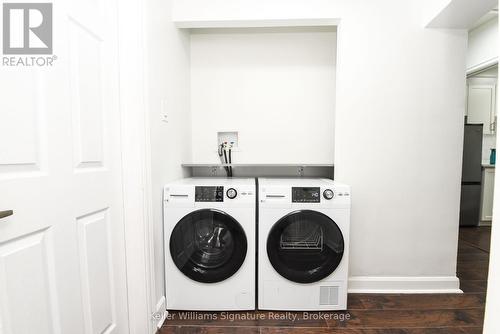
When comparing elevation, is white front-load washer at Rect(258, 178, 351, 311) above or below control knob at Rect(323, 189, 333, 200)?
below

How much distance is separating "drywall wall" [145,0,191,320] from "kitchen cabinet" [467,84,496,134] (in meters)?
4.03

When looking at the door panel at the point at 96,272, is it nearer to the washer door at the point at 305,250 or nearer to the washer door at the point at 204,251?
the washer door at the point at 204,251

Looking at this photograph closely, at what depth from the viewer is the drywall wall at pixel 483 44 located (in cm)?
279

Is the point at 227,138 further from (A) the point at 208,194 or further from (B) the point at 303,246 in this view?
(B) the point at 303,246

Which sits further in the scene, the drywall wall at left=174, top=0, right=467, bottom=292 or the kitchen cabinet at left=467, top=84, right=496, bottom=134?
the kitchen cabinet at left=467, top=84, right=496, bottom=134

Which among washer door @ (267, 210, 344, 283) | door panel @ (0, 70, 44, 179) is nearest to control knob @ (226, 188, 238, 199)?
washer door @ (267, 210, 344, 283)

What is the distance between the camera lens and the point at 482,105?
3.35m

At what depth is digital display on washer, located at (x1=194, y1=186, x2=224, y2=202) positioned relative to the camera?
5.05ft

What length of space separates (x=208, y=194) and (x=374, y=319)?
1.39m

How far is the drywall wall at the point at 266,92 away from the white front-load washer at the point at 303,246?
0.71 m

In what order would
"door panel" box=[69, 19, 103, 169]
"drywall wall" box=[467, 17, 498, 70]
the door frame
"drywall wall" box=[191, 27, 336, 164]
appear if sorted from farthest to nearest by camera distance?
1. "drywall wall" box=[467, 17, 498, 70]
2. "drywall wall" box=[191, 27, 336, 164]
3. the door frame
4. "door panel" box=[69, 19, 103, 169]

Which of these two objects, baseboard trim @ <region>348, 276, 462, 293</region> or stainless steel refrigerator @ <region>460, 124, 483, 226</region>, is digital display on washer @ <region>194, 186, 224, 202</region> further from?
stainless steel refrigerator @ <region>460, 124, 483, 226</region>

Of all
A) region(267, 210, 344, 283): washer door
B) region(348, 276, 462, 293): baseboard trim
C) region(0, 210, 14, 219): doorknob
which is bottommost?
region(348, 276, 462, 293): baseboard trim

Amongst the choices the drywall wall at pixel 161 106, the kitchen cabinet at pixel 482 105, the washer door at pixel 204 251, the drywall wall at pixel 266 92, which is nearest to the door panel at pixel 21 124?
the drywall wall at pixel 161 106
